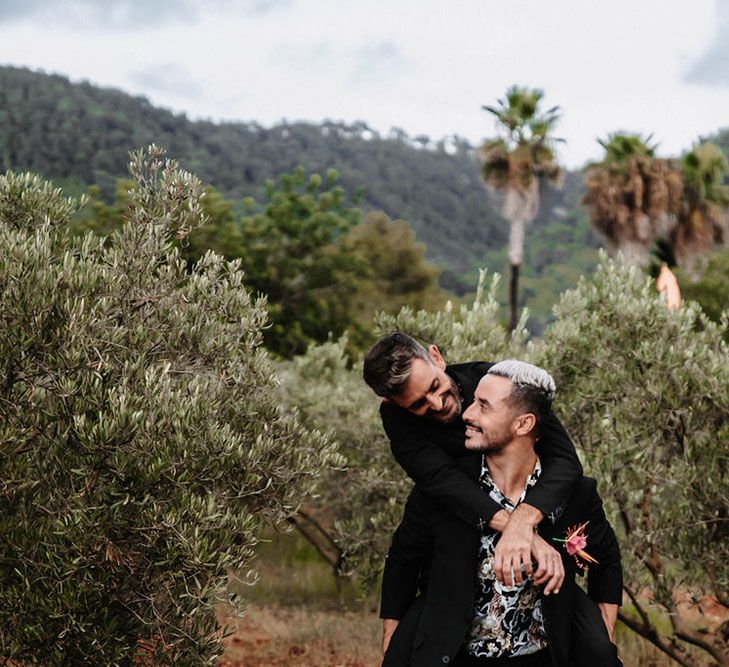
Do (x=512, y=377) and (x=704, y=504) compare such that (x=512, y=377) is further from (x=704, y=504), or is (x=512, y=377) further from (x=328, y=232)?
(x=328, y=232)

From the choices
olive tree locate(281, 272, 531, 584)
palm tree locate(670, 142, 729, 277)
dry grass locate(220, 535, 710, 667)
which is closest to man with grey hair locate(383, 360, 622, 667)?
olive tree locate(281, 272, 531, 584)

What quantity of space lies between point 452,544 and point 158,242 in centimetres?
307

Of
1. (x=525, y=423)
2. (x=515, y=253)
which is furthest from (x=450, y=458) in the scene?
(x=515, y=253)

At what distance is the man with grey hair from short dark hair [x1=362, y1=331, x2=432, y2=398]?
298 millimetres

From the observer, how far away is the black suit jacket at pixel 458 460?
351 cm

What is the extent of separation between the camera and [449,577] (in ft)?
11.6

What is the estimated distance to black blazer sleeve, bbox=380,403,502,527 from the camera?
3.50m

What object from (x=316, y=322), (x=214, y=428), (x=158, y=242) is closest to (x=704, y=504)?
(x=214, y=428)

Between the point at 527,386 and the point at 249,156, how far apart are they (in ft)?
493

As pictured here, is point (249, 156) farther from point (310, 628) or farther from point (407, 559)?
point (407, 559)

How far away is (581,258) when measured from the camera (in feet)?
433

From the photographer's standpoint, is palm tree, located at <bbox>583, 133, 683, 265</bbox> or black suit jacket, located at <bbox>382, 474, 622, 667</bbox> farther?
palm tree, located at <bbox>583, 133, 683, 265</bbox>

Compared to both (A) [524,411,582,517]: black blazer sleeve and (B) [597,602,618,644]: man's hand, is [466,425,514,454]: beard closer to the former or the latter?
(A) [524,411,582,517]: black blazer sleeve

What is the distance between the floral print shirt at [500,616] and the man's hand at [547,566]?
0.19 metres
